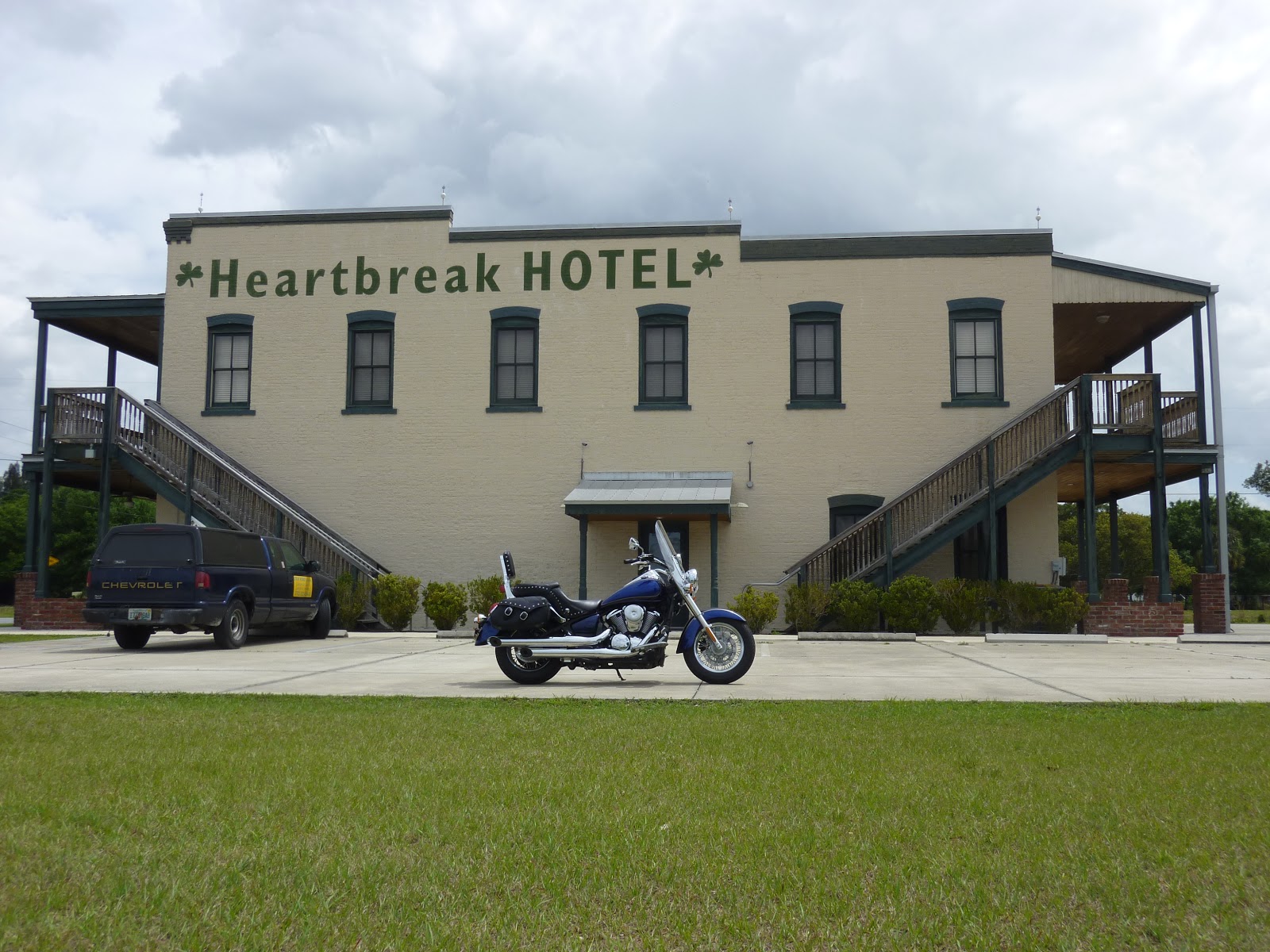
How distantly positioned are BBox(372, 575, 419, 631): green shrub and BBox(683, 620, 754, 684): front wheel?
11.6 metres

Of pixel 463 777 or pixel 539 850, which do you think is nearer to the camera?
pixel 539 850

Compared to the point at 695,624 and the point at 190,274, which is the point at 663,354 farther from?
the point at 695,624

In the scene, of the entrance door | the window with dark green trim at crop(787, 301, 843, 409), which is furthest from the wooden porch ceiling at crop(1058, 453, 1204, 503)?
the entrance door

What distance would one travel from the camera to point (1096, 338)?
87.4ft

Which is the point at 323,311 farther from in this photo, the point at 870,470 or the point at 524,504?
the point at 870,470

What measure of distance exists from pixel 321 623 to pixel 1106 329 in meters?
17.7

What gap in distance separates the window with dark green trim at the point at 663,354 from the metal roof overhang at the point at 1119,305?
7661mm

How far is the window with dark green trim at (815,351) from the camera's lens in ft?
79.5

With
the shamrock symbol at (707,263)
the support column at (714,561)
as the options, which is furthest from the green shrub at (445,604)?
the shamrock symbol at (707,263)

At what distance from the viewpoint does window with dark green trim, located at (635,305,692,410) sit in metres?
24.5

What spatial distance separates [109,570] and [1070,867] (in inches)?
627

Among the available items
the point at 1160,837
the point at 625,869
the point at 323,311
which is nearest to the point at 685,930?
the point at 625,869

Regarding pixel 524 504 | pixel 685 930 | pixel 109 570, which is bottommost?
pixel 685 930

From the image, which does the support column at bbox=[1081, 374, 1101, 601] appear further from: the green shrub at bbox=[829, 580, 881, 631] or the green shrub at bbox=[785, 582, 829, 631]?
the green shrub at bbox=[785, 582, 829, 631]
